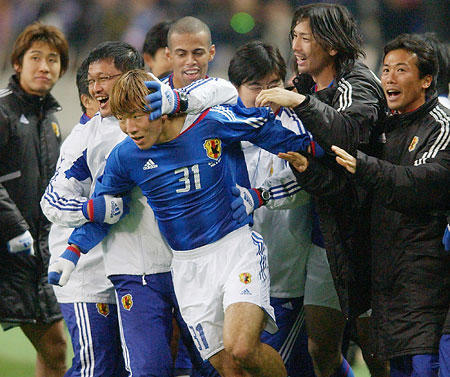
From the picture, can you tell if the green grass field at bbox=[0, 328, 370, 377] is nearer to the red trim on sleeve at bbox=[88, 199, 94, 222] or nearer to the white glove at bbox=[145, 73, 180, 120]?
the red trim on sleeve at bbox=[88, 199, 94, 222]

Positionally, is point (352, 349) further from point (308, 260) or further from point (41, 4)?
point (41, 4)

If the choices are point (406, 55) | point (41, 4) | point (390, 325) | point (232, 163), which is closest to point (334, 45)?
point (406, 55)

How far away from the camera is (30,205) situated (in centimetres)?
559

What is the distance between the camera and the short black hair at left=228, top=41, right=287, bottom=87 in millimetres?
4691

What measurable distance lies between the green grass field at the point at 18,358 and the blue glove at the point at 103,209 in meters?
2.47

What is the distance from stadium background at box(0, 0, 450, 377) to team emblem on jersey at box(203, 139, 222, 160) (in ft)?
14.0

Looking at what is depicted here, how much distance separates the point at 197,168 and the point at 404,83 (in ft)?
3.37

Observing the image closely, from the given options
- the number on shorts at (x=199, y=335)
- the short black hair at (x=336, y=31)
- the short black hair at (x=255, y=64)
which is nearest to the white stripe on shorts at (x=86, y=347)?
the number on shorts at (x=199, y=335)

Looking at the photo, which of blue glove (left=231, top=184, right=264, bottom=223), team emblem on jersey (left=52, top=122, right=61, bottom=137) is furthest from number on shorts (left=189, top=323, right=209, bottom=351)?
team emblem on jersey (left=52, top=122, right=61, bottom=137)

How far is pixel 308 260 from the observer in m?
4.73

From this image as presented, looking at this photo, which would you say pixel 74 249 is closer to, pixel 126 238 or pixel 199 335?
pixel 126 238

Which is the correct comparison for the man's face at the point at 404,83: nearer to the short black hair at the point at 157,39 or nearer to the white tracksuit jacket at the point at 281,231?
the white tracksuit jacket at the point at 281,231

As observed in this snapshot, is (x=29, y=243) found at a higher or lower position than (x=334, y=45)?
lower

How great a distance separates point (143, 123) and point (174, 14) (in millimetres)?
5961
